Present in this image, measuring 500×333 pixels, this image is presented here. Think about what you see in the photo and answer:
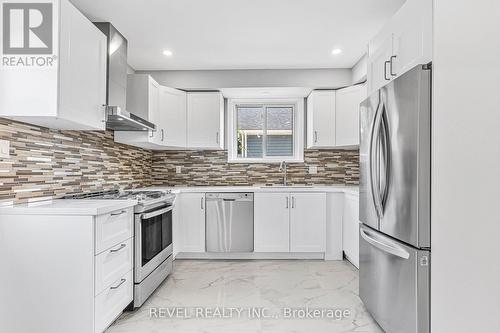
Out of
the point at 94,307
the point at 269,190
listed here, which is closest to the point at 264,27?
the point at 269,190

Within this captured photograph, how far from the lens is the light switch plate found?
6.36 ft

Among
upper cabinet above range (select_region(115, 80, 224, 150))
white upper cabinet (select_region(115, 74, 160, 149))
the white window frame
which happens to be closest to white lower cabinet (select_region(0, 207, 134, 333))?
white upper cabinet (select_region(115, 74, 160, 149))

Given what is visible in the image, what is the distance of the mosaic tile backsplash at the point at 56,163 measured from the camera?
6.69 feet

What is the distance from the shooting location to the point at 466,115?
92cm

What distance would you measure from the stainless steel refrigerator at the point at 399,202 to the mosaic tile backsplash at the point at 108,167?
88.1 inches

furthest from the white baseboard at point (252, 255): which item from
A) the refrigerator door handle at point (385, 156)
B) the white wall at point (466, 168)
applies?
A: the white wall at point (466, 168)

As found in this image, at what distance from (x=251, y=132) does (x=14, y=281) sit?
3426mm

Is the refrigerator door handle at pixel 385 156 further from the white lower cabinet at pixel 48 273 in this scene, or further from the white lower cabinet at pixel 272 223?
the white lower cabinet at pixel 272 223

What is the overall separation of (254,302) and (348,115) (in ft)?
8.40

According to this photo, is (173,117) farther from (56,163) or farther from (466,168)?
(466,168)

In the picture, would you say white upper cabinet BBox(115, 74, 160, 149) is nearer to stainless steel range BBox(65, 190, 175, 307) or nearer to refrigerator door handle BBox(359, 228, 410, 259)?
stainless steel range BBox(65, 190, 175, 307)

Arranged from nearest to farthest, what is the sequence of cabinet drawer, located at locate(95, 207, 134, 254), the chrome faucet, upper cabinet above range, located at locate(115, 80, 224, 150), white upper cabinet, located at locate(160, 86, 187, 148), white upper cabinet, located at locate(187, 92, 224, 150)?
cabinet drawer, located at locate(95, 207, 134, 254)
upper cabinet above range, located at locate(115, 80, 224, 150)
white upper cabinet, located at locate(160, 86, 187, 148)
white upper cabinet, located at locate(187, 92, 224, 150)
the chrome faucet

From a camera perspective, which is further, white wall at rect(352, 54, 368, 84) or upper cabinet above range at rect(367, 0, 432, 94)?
white wall at rect(352, 54, 368, 84)

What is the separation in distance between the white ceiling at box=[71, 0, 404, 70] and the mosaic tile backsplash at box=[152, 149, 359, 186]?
4.14 ft
